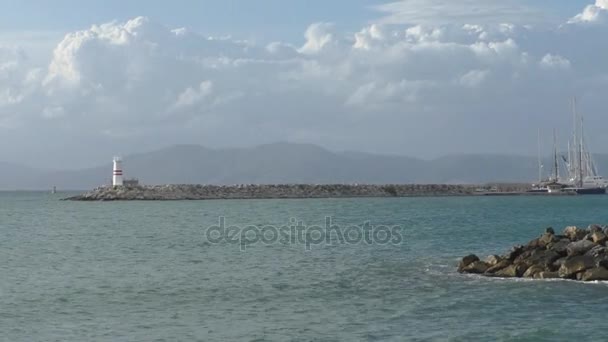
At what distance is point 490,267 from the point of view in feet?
87.4

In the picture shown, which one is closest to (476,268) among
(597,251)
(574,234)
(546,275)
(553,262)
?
(553,262)

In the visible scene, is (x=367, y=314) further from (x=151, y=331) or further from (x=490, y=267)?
(x=490, y=267)

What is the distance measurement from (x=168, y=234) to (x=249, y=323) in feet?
111

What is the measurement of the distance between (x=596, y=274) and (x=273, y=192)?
344 feet

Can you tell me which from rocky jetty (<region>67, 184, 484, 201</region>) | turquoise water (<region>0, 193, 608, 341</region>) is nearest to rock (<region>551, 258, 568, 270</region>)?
turquoise water (<region>0, 193, 608, 341</region>)

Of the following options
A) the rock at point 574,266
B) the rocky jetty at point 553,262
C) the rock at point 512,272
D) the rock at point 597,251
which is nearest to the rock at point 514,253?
the rocky jetty at point 553,262

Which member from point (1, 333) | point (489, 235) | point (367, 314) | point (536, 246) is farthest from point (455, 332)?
point (489, 235)

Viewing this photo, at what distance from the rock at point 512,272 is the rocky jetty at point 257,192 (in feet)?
319

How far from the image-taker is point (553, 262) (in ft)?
85.3

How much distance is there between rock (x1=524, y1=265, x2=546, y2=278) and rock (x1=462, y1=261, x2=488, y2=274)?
60.9 inches

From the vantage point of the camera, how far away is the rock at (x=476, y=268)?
87.6 ft

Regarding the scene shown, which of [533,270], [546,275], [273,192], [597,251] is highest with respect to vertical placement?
[273,192]

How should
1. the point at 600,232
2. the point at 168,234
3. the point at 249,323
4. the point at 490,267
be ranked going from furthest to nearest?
the point at 168,234 < the point at 600,232 < the point at 490,267 < the point at 249,323

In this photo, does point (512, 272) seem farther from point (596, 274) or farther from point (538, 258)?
point (596, 274)
